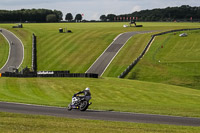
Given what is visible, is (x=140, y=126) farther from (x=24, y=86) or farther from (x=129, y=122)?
(x=24, y=86)

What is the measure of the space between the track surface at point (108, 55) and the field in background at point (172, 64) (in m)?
7.65

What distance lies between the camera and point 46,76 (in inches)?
2532

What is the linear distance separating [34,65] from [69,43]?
2260 centimetres

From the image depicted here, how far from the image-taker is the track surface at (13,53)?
90.9 meters

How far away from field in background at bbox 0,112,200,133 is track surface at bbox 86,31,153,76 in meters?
55.5

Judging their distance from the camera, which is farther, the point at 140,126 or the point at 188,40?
the point at 188,40

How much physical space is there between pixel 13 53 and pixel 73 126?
279ft

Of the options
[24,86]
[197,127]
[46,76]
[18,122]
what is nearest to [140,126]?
[197,127]

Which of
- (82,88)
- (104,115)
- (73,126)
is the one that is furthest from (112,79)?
(73,126)

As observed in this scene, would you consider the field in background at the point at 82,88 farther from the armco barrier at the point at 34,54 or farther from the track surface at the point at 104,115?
the armco barrier at the point at 34,54

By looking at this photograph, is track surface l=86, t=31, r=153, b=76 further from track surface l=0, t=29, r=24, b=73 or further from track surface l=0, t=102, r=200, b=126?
track surface l=0, t=102, r=200, b=126

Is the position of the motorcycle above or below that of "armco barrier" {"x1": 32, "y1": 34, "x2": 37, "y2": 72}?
above

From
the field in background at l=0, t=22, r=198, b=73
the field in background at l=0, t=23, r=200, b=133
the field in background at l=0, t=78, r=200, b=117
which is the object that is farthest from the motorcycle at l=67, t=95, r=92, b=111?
the field in background at l=0, t=22, r=198, b=73

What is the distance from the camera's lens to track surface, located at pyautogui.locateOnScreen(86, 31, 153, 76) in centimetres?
8282
